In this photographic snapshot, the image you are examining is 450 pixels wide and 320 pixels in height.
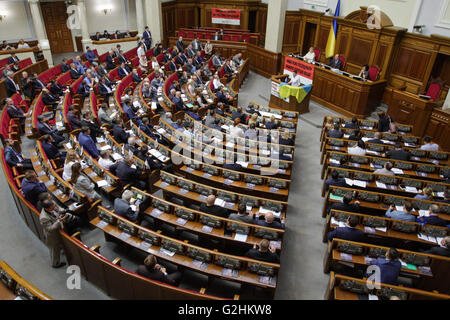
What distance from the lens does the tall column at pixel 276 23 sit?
15.3 m

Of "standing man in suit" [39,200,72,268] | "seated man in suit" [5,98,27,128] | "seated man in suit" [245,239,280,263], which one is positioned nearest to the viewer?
"seated man in suit" [245,239,280,263]

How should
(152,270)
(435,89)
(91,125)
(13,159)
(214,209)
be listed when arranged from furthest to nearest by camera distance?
(435,89) → (91,125) → (13,159) → (214,209) → (152,270)

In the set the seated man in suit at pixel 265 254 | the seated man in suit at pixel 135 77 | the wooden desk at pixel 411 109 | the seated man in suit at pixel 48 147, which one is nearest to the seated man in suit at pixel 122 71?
the seated man in suit at pixel 135 77

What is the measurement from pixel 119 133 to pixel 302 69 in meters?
7.04

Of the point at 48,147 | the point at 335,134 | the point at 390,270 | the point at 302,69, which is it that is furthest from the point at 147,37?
the point at 390,270

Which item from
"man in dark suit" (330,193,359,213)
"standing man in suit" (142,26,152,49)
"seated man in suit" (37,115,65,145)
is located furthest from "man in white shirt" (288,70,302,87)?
"standing man in suit" (142,26,152,49)

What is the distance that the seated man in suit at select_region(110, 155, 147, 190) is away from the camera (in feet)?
23.0

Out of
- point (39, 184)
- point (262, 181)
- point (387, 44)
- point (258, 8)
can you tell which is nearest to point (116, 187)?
point (39, 184)

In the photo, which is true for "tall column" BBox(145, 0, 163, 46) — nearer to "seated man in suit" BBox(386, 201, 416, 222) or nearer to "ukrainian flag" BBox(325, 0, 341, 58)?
"ukrainian flag" BBox(325, 0, 341, 58)

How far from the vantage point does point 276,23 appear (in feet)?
51.1

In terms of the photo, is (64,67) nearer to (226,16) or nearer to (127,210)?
(226,16)

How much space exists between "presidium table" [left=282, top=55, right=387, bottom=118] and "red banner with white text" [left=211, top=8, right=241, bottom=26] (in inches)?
309

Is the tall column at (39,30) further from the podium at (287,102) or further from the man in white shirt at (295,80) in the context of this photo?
the man in white shirt at (295,80)
